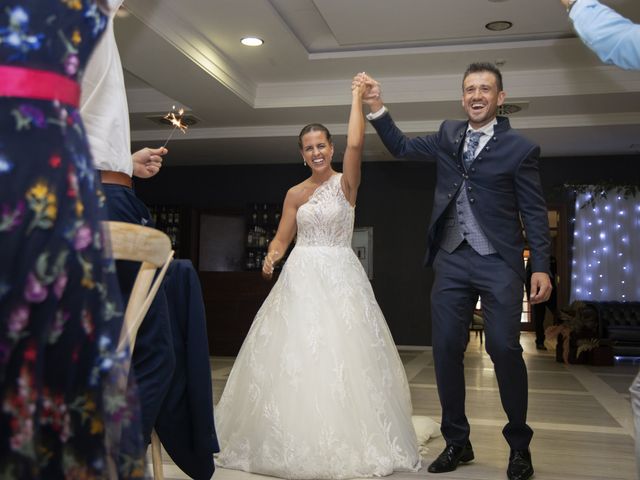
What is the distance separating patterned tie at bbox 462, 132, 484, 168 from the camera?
310 cm

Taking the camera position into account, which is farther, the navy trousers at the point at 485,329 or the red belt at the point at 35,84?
the navy trousers at the point at 485,329

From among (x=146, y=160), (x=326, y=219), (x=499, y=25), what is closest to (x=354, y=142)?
(x=326, y=219)

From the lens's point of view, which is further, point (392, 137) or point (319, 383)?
point (392, 137)

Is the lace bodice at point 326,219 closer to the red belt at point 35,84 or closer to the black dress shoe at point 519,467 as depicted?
the black dress shoe at point 519,467

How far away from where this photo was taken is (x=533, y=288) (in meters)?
2.97

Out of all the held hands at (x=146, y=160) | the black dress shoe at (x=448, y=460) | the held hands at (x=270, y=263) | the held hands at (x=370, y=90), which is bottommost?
the black dress shoe at (x=448, y=460)

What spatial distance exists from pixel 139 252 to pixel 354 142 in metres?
2.05

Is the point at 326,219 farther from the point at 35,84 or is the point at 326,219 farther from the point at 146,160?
the point at 35,84

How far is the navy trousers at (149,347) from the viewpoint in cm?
175

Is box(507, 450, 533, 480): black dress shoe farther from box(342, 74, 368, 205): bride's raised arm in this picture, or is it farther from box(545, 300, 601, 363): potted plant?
box(545, 300, 601, 363): potted plant

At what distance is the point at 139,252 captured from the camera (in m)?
1.24

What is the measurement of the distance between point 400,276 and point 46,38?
418 inches

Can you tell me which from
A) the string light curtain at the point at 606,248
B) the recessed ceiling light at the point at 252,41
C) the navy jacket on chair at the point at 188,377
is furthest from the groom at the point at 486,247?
the string light curtain at the point at 606,248

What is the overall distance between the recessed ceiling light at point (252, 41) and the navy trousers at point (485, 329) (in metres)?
4.30
